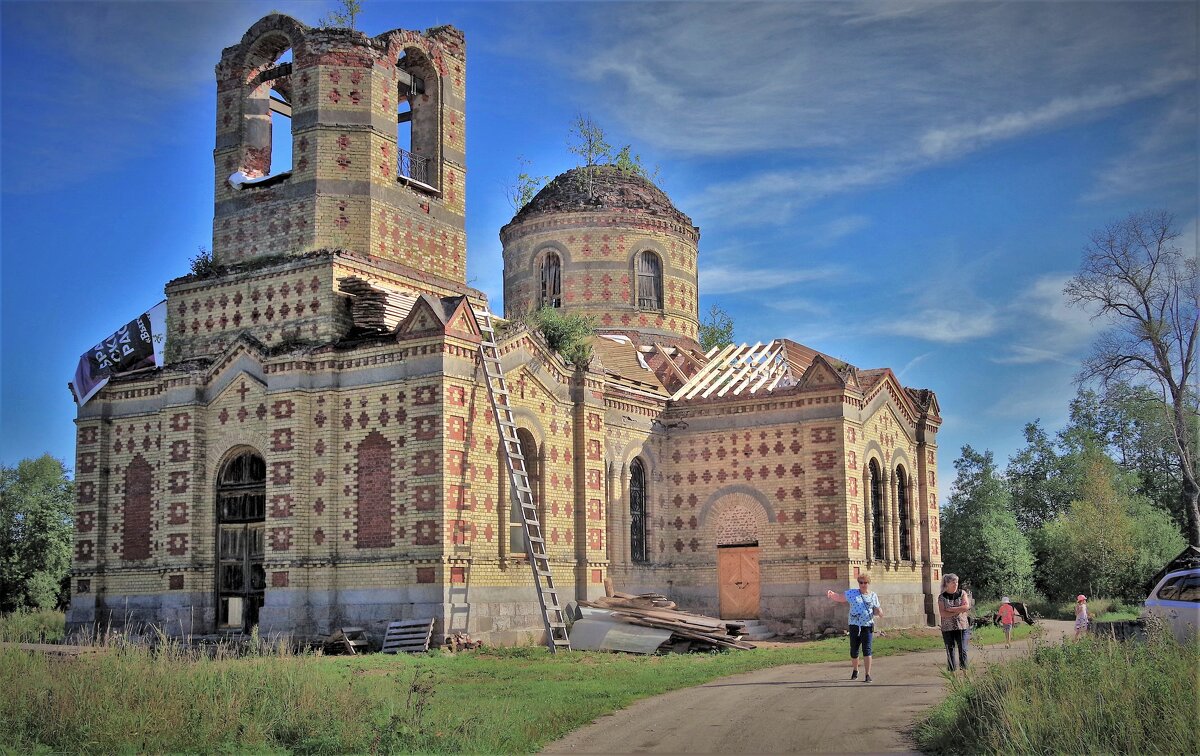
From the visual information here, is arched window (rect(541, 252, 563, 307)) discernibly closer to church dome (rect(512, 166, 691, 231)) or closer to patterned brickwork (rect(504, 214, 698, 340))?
patterned brickwork (rect(504, 214, 698, 340))

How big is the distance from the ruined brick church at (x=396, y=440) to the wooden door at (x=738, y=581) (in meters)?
0.07

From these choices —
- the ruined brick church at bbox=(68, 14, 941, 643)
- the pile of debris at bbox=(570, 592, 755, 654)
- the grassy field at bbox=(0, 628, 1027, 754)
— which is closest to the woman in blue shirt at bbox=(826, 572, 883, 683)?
the grassy field at bbox=(0, 628, 1027, 754)

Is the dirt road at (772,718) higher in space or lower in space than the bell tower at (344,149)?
lower

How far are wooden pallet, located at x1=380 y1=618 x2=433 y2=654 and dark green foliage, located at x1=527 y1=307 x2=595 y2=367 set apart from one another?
27.8ft

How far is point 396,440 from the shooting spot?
24.6 metres

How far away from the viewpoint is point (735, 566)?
1265 inches

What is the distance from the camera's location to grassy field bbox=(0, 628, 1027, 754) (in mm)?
12953

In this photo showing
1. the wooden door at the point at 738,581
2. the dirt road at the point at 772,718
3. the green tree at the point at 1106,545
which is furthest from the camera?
the green tree at the point at 1106,545

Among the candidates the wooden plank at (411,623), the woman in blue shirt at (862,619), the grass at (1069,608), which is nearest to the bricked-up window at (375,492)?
the wooden plank at (411,623)

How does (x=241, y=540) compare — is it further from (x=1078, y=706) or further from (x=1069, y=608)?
(x=1069, y=608)

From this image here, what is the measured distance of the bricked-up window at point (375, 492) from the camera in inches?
962

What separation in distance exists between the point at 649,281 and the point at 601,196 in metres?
3.30

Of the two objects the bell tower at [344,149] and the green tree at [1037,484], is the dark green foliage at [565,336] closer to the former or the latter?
the bell tower at [344,149]

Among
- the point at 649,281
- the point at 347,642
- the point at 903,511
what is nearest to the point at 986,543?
A: the point at 903,511
